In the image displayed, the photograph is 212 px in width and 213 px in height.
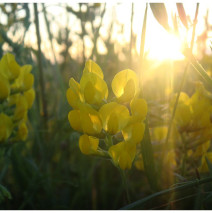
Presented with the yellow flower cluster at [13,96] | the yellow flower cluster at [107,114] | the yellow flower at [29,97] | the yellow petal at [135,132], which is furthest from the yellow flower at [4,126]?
the yellow petal at [135,132]

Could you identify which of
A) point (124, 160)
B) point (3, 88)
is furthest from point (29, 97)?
point (124, 160)

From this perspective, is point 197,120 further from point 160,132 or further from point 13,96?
point 13,96

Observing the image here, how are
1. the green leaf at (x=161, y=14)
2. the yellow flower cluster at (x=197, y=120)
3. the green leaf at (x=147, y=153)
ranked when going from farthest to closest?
1. the yellow flower cluster at (x=197, y=120)
2. the green leaf at (x=147, y=153)
3. the green leaf at (x=161, y=14)

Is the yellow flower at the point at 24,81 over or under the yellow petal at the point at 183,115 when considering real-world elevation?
over

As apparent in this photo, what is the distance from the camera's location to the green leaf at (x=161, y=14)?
58 centimetres

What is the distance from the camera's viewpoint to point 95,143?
2.25 feet

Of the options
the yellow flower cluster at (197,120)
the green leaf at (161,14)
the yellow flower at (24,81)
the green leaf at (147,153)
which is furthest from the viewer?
the yellow flower at (24,81)

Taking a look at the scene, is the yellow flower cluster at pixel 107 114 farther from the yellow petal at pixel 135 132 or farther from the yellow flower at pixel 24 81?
the yellow flower at pixel 24 81

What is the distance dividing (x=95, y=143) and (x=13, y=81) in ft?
1.57

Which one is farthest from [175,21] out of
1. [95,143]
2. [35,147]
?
[35,147]

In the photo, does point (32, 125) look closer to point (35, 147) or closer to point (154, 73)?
point (35, 147)

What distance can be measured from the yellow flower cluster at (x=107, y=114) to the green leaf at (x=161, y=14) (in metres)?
0.13

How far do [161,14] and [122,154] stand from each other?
0.30m

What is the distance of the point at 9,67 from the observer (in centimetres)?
98
